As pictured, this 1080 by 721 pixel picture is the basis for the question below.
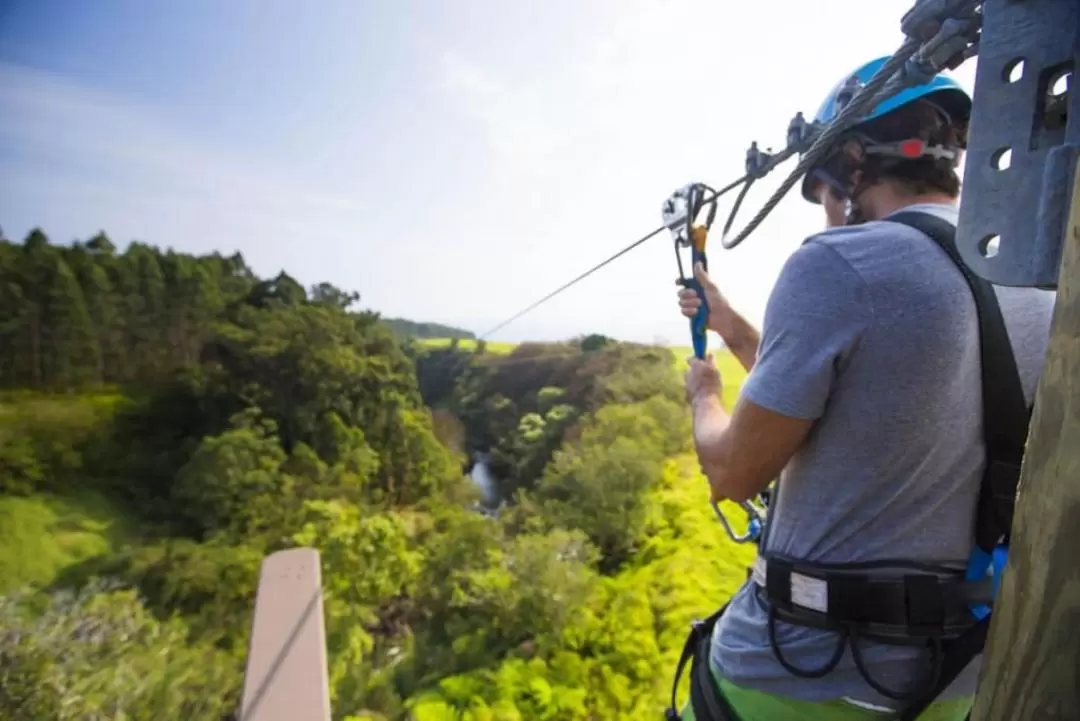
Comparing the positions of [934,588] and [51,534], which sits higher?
[934,588]

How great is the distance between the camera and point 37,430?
1241 cm

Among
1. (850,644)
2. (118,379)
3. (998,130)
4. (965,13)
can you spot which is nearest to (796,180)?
(965,13)

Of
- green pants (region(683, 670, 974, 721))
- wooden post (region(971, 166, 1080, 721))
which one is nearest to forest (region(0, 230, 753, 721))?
green pants (region(683, 670, 974, 721))

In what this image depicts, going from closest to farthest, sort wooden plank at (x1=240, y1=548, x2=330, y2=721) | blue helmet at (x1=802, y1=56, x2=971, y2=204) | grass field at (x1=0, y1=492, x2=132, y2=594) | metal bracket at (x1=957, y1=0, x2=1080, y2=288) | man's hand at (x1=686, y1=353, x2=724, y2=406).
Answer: metal bracket at (x1=957, y1=0, x2=1080, y2=288)
blue helmet at (x1=802, y1=56, x2=971, y2=204)
man's hand at (x1=686, y1=353, x2=724, y2=406)
wooden plank at (x1=240, y1=548, x2=330, y2=721)
grass field at (x1=0, y1=492, x2=132, y2=594)

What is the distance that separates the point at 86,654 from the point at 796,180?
6.94 m

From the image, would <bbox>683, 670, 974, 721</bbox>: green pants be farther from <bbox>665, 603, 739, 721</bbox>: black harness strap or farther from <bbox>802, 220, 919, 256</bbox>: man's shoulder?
<bbox>802, 220, 919, 256</bbox>: man's shoulder

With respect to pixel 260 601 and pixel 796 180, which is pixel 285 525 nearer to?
pixel 260 601

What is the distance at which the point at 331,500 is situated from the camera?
1266cm

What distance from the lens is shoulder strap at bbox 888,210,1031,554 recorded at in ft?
2.74

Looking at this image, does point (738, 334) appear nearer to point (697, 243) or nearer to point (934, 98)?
point (697, 243)

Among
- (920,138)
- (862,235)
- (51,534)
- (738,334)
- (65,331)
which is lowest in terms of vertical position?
(51,534)

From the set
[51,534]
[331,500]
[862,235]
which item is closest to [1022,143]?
[862,235]

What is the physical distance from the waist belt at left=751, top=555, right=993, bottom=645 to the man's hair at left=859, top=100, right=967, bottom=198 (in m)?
0.69

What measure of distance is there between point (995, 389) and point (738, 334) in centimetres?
70
